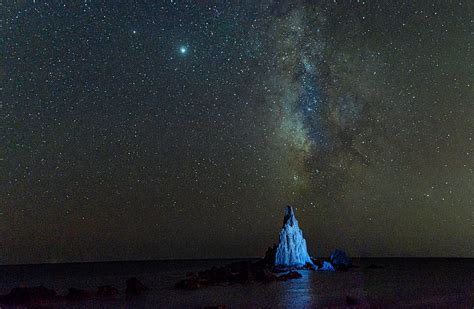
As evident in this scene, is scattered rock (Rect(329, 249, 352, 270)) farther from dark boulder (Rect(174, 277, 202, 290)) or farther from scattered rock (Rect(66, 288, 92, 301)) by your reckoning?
scattered rock (Rect(66, 288, 92, 301))

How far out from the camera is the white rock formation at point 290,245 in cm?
7119

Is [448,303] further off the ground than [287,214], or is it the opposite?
[287,214]

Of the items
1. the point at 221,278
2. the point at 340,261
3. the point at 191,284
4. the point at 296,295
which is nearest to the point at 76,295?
the point at 191,284

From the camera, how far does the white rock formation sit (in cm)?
7119

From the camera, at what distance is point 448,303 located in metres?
31.7

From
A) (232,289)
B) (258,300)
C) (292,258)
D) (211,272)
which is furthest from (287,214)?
(258,300)

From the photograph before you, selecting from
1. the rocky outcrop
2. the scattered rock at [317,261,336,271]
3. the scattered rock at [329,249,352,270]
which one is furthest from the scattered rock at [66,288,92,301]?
the scattered rock at [329,249,352,270]

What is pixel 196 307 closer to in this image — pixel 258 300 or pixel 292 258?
pixel 258 300

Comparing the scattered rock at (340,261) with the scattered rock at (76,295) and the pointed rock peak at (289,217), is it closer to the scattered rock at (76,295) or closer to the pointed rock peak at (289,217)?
the pointed rock peak at (289,217)

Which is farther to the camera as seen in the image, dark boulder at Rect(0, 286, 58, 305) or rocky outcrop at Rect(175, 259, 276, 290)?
rocky outcrop at Rect(175, 259, 276, 290)

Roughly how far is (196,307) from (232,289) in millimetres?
13339

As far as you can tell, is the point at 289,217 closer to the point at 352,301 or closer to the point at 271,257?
the point at 271,257

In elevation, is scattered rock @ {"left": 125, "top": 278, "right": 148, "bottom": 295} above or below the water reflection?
above

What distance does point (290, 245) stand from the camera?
7156cm
